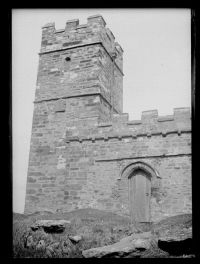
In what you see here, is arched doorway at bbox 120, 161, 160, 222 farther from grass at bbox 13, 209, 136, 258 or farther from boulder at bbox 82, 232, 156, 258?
boulder at bbox 82, 232, 156, 258

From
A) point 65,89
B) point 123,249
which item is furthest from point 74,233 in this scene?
point 65,89

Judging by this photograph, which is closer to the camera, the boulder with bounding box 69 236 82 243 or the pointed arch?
the boulder with bounding box 69 236 82 243

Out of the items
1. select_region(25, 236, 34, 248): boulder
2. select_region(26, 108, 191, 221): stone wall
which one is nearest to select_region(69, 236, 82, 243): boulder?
select_region(25, 236, 34, 248): boulder

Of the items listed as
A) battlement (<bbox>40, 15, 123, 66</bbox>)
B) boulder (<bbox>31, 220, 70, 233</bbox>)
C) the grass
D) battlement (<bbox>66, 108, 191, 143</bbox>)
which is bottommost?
the grass

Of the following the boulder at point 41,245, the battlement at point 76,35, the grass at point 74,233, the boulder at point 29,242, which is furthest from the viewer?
the battlement at point 76,35

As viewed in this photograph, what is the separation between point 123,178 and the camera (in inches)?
488

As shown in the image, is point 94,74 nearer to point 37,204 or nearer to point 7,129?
point 37,204

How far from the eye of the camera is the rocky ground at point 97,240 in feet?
18.8

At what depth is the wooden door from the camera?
12062 millimetres

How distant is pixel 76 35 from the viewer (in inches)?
604

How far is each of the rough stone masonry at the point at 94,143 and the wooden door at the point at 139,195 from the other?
4 centimetres

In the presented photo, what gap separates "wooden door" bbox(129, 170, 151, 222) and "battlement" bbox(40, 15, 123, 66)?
6.64m

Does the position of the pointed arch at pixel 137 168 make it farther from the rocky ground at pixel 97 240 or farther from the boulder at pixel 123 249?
the boulder at pixel 123 249

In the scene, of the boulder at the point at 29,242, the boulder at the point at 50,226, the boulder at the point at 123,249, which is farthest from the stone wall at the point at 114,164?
the boulder at the point at 123,249
